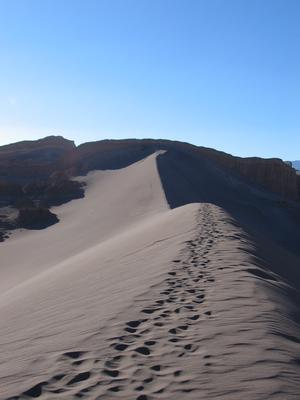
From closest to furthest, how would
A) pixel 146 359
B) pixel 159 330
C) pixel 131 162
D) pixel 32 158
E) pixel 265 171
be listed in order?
1. pixel 146 359
2. pixel 159 330
3. pixel 131 162
4. pixel 265 171
5. pixel 32 158

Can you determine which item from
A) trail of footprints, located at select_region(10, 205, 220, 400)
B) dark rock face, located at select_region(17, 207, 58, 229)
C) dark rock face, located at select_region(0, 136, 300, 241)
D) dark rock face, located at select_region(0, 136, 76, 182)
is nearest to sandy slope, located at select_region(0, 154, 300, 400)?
trail of footprints, located at select_region(10, 205, 220, 400)

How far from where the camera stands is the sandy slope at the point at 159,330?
3943 millimetres

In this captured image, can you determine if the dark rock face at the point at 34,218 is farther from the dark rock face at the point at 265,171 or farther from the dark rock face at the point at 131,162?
the dark rock face at the point at 265,171

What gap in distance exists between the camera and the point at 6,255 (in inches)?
829

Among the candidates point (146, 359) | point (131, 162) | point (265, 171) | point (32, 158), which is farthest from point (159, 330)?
point (32, 158)

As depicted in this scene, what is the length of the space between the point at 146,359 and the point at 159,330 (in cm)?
75

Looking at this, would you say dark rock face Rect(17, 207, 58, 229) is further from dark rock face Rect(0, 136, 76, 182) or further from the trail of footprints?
the trail of footprints

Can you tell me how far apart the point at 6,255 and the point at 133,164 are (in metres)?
24.2

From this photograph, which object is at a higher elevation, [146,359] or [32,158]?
[32,158]

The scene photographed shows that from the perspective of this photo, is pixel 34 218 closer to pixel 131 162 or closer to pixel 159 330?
pixel 131 162

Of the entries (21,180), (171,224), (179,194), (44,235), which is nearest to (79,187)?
(21,180)

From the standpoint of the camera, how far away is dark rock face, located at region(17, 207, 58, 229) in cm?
2736

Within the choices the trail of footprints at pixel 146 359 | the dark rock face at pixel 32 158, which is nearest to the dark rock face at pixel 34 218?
the dark rock face at pixel 32 158

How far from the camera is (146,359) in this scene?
4.44 m
